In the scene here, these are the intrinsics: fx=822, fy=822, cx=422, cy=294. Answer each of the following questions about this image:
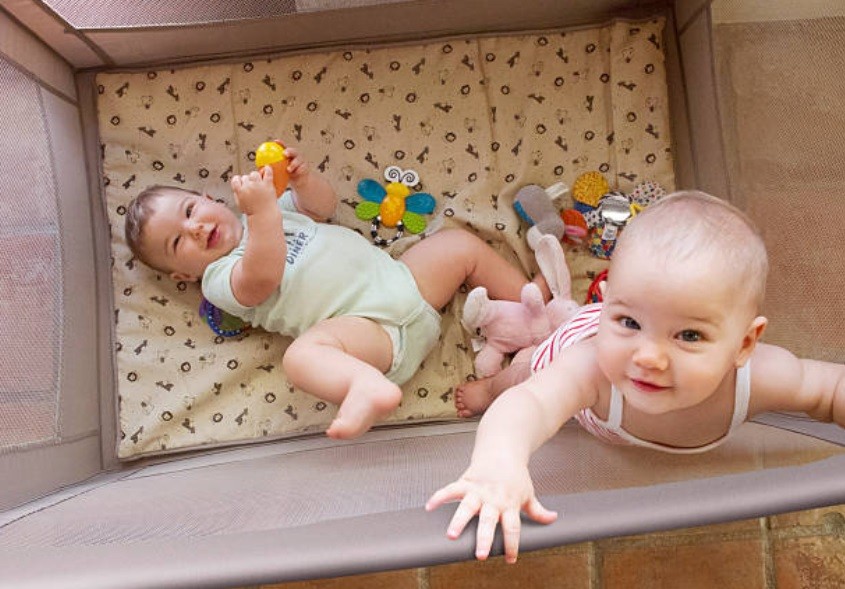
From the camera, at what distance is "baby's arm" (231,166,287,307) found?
108 centimetres

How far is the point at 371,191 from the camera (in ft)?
4.29

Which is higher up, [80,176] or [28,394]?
[80,176]

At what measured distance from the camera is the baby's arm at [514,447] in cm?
62

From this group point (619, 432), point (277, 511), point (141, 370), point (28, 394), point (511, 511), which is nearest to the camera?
point (511, 511)

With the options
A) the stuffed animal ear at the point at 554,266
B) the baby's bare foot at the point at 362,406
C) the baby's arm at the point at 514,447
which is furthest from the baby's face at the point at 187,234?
the baby's arm at the point at 514,447

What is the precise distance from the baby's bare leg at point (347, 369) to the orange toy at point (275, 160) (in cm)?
22

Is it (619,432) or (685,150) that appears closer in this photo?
(619,432)

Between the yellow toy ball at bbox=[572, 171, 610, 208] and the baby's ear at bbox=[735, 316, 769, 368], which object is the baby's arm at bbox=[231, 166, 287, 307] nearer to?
the yellow toy ball at bbox=[572, 171, 610, 208]

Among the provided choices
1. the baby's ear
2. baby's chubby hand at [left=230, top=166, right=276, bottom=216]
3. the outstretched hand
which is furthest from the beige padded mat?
the outstretched hand

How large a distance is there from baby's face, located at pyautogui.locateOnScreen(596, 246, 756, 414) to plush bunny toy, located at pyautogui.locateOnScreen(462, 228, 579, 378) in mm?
427

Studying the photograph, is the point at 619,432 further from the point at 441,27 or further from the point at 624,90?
the point at 441,27

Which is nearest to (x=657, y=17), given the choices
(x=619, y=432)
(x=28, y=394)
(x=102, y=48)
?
(x=619, y=432)

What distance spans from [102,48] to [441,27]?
21.0 inches

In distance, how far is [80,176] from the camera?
1.28m
